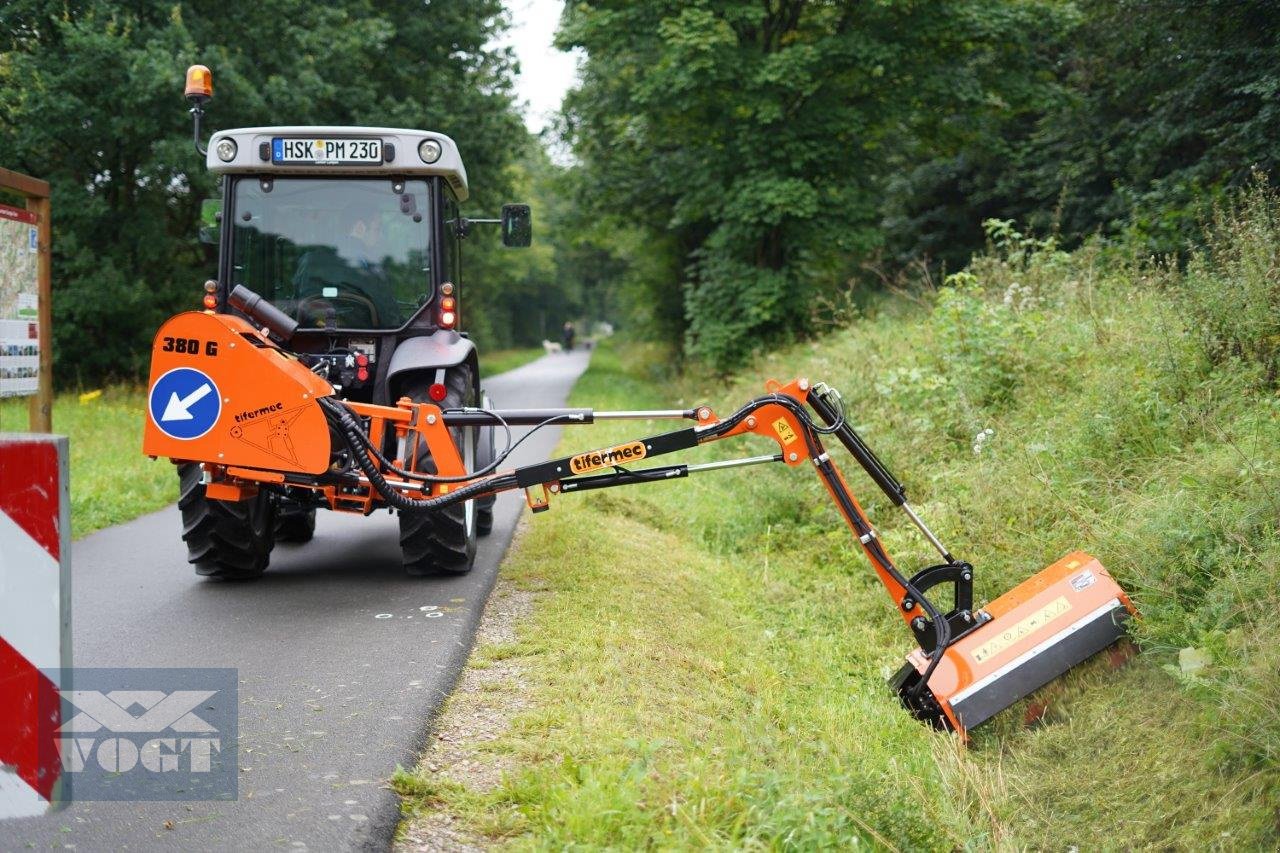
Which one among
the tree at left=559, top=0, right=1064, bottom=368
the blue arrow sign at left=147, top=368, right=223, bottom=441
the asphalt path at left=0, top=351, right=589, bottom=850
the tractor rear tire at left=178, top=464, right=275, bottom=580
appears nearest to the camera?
the asphalt path at left=0, top=351, right=589, bottom=850

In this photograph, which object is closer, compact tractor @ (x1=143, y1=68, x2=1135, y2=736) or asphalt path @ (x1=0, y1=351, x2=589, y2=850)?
asphalt path @ (x1=0, y1=351, x2=589, y2=850)

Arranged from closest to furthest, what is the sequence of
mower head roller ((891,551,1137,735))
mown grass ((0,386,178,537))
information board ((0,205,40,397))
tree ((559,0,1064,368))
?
mower head roller ((891,551,1137,735))
information board ((0,205,40,397))
mown grass ((0,386,178,537))
tree ((559,0,1064,368))

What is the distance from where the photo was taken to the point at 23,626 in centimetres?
289

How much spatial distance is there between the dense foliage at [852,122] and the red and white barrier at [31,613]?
1145 cm

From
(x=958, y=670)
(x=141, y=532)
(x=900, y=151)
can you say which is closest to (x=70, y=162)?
(x=141, y=532)

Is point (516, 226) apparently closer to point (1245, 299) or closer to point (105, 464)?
point (1245, 299)

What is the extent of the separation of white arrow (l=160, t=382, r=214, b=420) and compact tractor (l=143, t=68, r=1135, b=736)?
0.03ft

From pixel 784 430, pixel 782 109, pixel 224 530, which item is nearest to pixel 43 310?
pixel 224 530

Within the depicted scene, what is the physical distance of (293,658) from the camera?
537 cm

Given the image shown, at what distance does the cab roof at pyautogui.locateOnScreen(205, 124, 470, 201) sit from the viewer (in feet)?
22.9

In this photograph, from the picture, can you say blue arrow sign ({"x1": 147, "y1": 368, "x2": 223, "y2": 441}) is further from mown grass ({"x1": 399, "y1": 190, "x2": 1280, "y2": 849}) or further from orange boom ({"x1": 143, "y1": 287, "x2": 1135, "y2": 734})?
mown grass ({"x1": 399, "y1": 190, "x2": 1280, "y2": 849})

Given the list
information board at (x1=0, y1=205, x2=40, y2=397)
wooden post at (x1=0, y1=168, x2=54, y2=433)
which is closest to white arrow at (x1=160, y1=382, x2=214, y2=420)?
information board at (x1=0, y1=205, x2=40, y2=397)

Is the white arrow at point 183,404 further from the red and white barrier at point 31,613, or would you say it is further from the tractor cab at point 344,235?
the red and white barrier at point 31,613

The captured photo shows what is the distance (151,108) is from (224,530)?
12.3 meters
